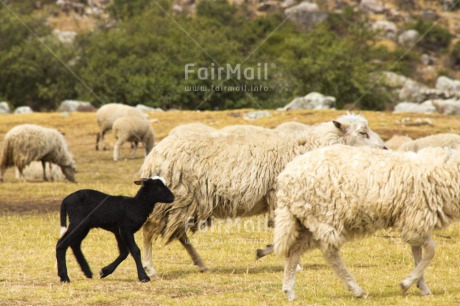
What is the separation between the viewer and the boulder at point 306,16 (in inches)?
3529

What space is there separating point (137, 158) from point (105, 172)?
4304mm

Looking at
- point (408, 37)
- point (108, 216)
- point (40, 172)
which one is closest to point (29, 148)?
point (40, 172)

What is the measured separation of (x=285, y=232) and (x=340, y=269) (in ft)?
2.35

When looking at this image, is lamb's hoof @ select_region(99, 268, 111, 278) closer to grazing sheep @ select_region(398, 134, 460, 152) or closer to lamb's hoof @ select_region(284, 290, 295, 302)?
lamb's hoof @ select_region(284, 290, 295, 302)

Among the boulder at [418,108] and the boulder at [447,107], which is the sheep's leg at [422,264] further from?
the boulder at [418,108]

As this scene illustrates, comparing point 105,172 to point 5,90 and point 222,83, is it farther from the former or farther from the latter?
point 5,90

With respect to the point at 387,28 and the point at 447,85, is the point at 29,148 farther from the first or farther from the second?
the point at 387,28

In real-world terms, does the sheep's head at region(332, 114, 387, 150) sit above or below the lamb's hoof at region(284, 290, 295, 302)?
above

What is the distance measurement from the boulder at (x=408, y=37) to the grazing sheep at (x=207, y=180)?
3135 inches

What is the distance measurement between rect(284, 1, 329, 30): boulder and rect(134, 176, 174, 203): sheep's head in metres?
81.1

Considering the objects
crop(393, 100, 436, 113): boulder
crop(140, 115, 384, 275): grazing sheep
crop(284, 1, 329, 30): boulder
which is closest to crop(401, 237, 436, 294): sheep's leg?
crop(140, 115, 384, 275): grazing sheep

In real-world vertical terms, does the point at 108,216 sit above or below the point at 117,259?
above

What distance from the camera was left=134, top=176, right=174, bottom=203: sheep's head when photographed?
895cm

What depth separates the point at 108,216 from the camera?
880 centimetres
